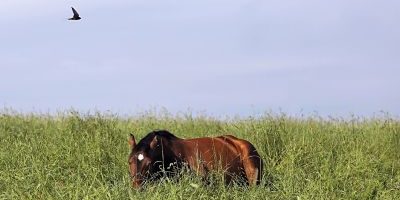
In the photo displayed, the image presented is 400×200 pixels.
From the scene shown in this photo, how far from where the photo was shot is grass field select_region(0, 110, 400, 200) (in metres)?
7.31

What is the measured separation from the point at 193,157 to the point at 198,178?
94 centimetres

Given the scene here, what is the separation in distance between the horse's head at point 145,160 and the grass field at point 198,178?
14 centimetres

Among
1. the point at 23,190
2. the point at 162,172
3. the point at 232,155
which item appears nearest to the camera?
the point at 23,190

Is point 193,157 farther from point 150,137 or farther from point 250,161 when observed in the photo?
point 250,161

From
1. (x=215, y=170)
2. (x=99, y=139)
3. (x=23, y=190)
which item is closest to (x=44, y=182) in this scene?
(x=23, y=190)

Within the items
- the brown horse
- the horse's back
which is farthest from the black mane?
the horse's back

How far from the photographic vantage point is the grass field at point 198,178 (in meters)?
7.31

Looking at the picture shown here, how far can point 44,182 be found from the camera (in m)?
7.50

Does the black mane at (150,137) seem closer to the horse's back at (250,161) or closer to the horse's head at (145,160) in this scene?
the horse's head at (145,160)

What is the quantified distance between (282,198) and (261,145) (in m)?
3.98

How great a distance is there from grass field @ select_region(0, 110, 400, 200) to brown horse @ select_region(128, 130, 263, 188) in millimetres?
216

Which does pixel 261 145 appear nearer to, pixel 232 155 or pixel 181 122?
pixel 232 155

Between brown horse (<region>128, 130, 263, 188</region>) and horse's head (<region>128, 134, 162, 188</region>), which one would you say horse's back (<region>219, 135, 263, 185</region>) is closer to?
brown horse (<region>128, 130, 263, 188</region>)

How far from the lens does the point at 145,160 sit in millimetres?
7793
